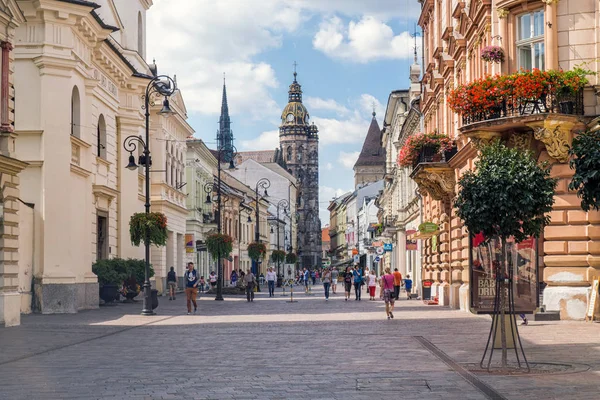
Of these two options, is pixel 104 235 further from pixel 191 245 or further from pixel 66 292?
pixel 191 245

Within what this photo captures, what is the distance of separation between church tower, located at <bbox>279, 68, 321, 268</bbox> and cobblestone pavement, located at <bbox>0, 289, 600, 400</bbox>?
6550 inches

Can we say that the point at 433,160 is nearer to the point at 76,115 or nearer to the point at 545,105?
the point at 545,105

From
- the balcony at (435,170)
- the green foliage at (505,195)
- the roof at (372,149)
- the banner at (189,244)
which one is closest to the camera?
the green foliage at (505,195)

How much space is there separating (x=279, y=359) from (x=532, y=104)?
10.9 meters

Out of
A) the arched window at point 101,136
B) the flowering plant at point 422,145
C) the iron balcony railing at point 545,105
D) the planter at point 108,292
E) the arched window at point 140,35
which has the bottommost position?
the planter at point 108,292

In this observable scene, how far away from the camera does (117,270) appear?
36.2 meters

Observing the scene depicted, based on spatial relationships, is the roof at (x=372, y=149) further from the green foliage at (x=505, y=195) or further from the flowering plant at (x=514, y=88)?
the green foliage at (x=505, y=195)

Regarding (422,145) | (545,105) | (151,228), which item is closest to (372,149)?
(422,145)

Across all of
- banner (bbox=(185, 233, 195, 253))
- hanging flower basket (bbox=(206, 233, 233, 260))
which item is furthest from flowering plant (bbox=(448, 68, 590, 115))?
banner (bbox=(185, 233, 195, 253))

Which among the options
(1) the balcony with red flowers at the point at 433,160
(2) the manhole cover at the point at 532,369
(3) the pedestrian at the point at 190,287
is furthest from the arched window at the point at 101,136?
(2) the manhole cover at the point at 532,369

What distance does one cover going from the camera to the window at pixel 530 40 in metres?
24.0

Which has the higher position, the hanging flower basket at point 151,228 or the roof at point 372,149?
the roof at point 372,149

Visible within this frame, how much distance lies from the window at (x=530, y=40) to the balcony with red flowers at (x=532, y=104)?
1102 millimetres

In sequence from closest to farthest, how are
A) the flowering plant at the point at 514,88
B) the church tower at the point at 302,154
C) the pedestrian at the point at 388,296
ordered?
the flowering plant at the point at 514,88 → the pedestrian at the point at 388,296 → the church tower at the point at 302,154
